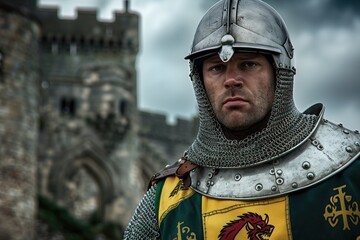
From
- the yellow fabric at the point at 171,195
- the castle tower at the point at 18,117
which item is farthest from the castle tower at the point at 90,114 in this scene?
the yellow fabric at the point at 171,195

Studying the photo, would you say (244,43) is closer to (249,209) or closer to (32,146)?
(249,209)

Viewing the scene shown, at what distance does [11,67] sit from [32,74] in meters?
0.76

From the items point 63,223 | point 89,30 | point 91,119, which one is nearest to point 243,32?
point 63,223

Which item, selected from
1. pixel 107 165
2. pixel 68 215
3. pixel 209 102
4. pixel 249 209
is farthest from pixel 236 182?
pixel 107 165

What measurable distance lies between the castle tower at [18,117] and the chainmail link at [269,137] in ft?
57.5

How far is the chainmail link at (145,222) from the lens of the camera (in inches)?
162

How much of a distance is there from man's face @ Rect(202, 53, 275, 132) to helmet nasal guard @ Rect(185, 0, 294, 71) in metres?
0.06

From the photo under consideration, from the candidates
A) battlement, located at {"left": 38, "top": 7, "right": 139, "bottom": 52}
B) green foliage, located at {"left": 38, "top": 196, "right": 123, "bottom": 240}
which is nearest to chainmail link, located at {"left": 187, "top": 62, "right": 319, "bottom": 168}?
green foliage, located at {"left": 38, "top": 196, "right": 123, "bottom": 240}

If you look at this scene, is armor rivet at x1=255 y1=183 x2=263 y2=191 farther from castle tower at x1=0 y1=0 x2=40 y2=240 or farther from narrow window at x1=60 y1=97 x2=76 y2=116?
narrow window at x1=60 y1=97 x2=76 y2=116

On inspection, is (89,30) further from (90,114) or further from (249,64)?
(249,64)

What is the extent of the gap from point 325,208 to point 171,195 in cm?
78

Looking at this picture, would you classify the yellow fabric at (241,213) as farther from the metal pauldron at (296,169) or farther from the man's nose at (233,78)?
the man's nose at (233,78)

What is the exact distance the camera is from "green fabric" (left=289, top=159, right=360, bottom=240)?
3551 mm

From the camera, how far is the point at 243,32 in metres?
3.81
